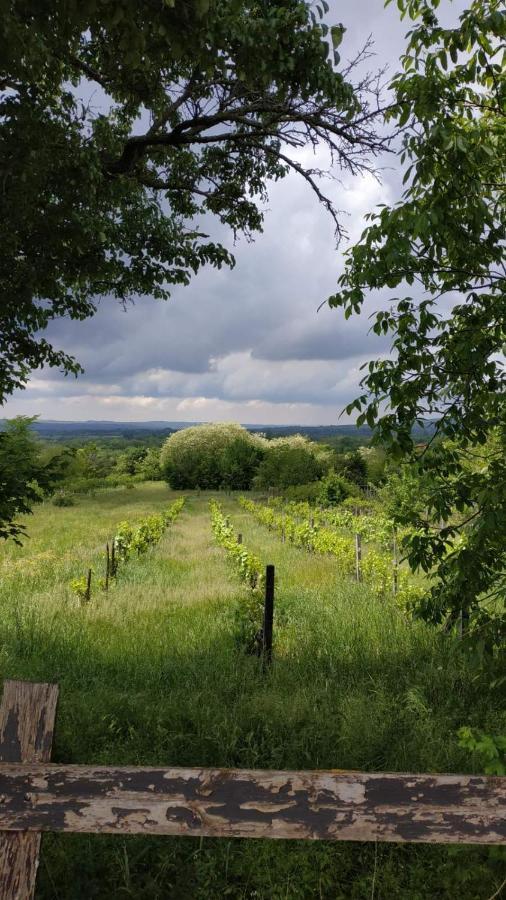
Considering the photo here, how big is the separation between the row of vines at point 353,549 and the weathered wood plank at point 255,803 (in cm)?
560

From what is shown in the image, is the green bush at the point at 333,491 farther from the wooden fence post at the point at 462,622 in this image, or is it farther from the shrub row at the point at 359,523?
the wooden fence post at the point at 462,622

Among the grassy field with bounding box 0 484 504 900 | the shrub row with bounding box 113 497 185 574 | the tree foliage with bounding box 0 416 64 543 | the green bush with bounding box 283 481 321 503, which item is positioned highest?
the tree foliage with bounding box 0 416 64 543

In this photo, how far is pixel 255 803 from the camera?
242 centimetres

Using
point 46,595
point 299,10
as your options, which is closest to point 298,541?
point 46,595

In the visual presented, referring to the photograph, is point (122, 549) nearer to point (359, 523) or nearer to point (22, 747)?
point (359, 523)

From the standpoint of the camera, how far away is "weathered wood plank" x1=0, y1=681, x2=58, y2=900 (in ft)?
8.06

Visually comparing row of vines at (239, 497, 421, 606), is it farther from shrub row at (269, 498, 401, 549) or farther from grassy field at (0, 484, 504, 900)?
grassy field at (0, 484, 504, 900)

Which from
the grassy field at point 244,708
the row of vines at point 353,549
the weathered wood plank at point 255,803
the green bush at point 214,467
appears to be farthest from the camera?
the green bush at point 214,467

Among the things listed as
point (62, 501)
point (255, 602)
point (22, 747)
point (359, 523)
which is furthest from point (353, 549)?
point (62, 501)

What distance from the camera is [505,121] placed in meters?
4.73

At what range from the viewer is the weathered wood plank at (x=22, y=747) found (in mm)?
2457

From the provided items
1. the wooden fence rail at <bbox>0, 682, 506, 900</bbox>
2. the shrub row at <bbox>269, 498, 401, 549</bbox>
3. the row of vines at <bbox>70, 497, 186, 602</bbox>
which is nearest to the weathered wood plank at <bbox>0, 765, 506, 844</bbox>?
the wooden fence rail at <bbox>0, 682, 506, 900</bbox>

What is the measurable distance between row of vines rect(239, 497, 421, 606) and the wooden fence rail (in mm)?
5602

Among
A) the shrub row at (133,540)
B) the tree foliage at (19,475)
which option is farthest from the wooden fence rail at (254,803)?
the shrub row at (133,540)
